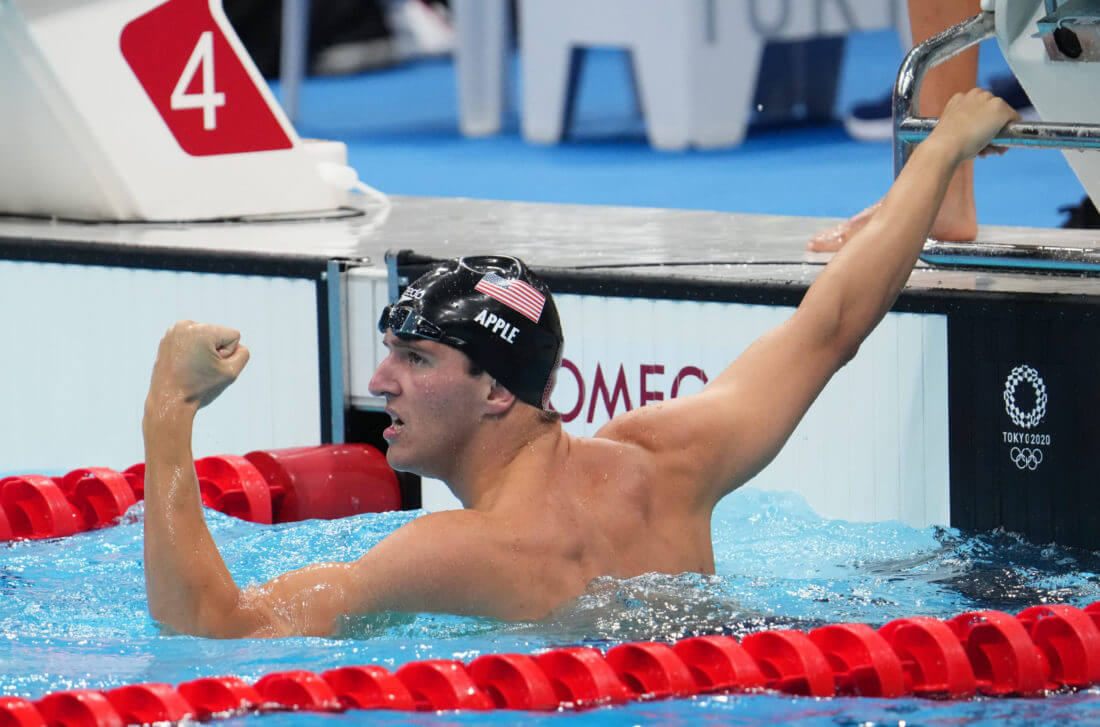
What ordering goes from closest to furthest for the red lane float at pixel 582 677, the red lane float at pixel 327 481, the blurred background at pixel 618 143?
the red lane float at pixel 582 677
the red lane float at pixel 327 481
the blurred background at pixel 618 143

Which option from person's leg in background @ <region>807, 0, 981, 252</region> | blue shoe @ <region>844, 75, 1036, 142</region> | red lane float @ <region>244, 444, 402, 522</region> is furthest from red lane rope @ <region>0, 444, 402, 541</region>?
blue shoe @ <region>844, 75, 1036, 142</region>

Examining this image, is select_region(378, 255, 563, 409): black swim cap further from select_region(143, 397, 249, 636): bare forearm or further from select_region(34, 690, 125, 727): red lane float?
select_region(34, 690, 125, 727): red lane float

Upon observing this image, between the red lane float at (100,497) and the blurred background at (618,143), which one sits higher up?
the blurred background at (618,143)

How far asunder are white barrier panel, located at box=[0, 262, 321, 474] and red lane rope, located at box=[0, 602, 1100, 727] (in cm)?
208

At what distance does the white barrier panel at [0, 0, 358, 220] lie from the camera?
4867mm

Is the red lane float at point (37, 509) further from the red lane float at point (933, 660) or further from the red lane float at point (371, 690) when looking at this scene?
the red lane float at point (933, 660)

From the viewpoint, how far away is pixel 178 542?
94.0 inches

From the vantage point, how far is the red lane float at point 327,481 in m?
3.89

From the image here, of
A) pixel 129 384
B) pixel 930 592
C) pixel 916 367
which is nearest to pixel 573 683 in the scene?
pixel 930 592

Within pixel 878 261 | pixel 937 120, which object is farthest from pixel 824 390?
pixel 878 261

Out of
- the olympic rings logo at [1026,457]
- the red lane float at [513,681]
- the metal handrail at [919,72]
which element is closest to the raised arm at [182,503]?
the red lane float at [513,681]

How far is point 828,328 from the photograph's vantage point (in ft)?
9.06

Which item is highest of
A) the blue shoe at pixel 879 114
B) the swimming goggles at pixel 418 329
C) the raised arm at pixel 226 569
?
the blue shoe at pixel 879 114

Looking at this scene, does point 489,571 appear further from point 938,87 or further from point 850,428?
point 938,87
